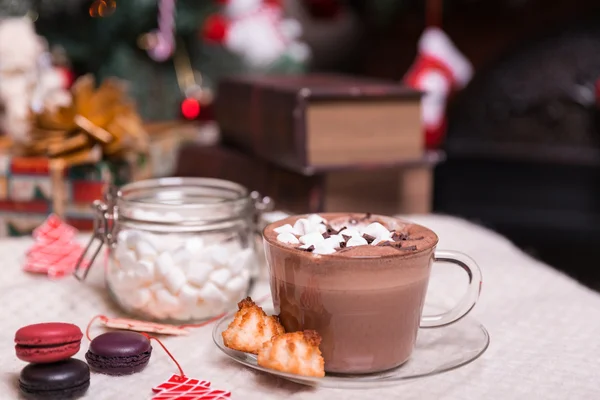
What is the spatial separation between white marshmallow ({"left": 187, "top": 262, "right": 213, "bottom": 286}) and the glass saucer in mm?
57

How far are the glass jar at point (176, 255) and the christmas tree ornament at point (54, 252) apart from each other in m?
0.13

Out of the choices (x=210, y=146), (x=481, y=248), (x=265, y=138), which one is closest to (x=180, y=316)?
(x=481, y=248)

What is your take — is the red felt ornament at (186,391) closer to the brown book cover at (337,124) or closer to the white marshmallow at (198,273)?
the white marshmallow at (198,273)

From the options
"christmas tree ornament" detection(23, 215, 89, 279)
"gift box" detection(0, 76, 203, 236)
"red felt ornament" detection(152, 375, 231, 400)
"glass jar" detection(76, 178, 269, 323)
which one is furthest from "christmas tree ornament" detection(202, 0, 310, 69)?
"red felt ornament" detection(152, 375, 231, 400)

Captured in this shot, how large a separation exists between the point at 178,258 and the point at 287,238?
13cm

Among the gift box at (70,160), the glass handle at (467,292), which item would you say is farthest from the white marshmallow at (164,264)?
the gift box at (70,160)

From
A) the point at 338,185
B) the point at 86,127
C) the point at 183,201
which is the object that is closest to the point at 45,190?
the point at 86,127

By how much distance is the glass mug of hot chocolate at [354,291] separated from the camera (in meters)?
0.57

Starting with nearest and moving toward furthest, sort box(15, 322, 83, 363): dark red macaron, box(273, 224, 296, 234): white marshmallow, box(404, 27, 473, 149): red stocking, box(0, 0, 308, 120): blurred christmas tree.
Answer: box(15, 322, 83, 363): dark red macaron, box(273, 224, 296, 234): white marshmallow, box(0, 0, 308, 120): blurred christmas tree, box(404, 27, 473, 149): red stocking

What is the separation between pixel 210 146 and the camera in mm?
1428

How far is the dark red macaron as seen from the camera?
53 cm

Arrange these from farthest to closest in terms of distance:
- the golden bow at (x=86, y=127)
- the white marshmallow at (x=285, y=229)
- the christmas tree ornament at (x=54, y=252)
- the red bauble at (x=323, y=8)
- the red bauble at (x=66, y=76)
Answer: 1. the red bauble at (x=323, y=8)
2. the red bauble at (x=66, y=76)
3. the golden bow at (x=86, y=127)
4. the christmas tree ornament at (x=54, y=252)
5. the white marshmallow at (x=285, y=229)

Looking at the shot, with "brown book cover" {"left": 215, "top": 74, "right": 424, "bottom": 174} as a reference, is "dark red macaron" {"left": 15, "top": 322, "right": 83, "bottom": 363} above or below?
below

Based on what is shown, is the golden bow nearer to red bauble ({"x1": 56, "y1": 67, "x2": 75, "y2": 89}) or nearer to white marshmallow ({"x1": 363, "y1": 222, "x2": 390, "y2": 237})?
red bauble ({"x1": 56, "y1": 67, "x2": 75, "y2": 89})
